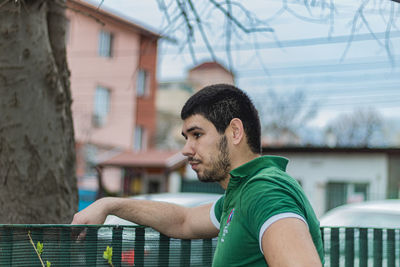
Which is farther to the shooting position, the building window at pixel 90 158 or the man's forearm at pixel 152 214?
the building window at pixel 90 158

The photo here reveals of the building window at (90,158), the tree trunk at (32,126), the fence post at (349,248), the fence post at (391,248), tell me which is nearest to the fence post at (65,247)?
the tree trunk at (32,126)

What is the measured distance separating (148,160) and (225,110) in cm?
2150

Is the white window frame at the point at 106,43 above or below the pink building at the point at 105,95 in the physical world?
above

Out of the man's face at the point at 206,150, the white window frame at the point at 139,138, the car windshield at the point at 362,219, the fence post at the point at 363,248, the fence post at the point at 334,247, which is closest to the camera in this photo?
the man's face at the point at 206,150

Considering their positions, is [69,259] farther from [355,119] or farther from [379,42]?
[355,119]

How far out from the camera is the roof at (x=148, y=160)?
2334cm

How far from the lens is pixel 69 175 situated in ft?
12.8

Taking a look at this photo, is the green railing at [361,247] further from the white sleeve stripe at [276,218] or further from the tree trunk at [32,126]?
the tree trunk at [32,126]

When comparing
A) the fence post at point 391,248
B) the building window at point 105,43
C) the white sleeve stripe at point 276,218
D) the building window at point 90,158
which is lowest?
the building window at point 90,158

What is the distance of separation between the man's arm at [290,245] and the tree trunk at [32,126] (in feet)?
6.89

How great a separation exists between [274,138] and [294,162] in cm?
1503

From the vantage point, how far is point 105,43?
27.3 metres

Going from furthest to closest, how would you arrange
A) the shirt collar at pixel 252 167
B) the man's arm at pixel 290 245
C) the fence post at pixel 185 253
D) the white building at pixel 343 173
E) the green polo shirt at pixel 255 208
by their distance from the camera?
the white building at pixel 343 173
the fence post at pixel 185 253
the shirt collar at pixel 252 167
the green polo shirt at pixel 255 208
the man's arm at pixel 290 245

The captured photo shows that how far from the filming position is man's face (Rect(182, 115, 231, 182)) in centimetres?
238
